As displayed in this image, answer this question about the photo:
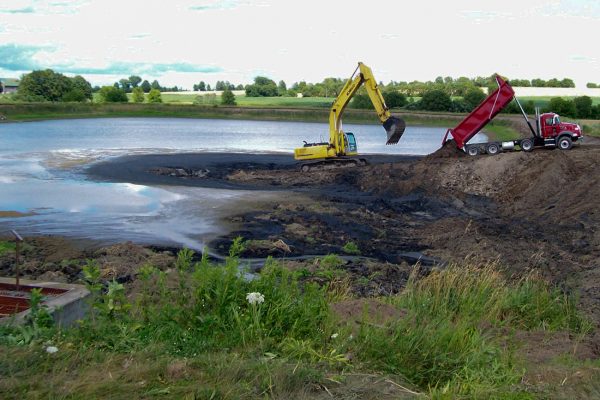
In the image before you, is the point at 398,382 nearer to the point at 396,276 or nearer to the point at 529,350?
the point at 529,350

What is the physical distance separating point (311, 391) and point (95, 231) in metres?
13.4

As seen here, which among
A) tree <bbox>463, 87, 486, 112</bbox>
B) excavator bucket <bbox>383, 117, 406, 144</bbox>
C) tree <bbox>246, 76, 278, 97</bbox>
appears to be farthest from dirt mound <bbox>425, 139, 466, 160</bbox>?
tree <bbox>246, 76, 278, 97</bbox>

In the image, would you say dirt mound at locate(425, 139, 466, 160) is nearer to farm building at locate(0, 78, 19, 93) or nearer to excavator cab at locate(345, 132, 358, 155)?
excavator cab at locate(345, 132, 358, 155)

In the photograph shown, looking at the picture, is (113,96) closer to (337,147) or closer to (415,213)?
(337,147)

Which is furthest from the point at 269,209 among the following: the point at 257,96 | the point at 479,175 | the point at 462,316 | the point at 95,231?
the point at 257,96

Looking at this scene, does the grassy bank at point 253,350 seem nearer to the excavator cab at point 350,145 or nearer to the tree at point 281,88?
the excavator cab at point 350,145

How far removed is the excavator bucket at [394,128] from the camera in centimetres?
3050

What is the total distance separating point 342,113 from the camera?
33.7 metres

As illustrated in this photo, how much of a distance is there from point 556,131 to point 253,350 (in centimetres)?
2859

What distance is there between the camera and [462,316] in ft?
28.2

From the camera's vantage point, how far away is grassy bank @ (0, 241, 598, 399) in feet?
17.1

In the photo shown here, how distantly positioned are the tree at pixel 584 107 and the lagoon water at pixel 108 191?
2649 cm

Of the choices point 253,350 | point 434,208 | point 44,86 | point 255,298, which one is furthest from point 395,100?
point 253,350

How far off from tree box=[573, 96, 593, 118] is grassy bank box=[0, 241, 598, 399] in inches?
2942
